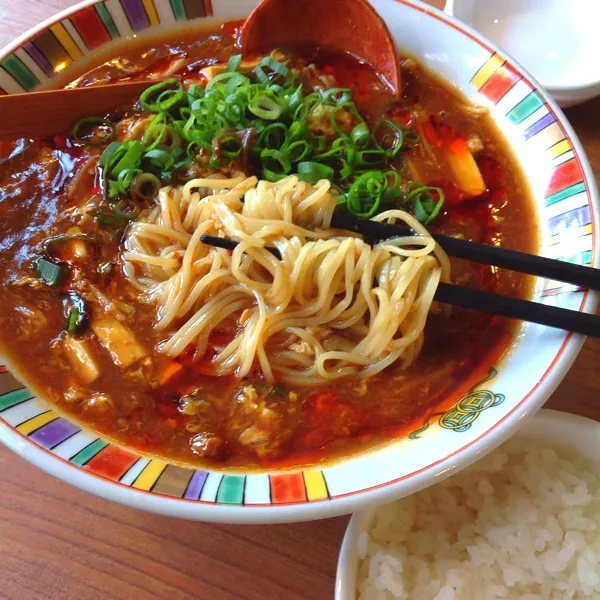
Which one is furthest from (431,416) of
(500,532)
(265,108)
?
(265,108)

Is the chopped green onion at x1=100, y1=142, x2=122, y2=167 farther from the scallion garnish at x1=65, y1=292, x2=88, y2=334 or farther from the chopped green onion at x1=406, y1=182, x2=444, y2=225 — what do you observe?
the chopped green onion at x1=406, y1=182, x2=444, y2=225

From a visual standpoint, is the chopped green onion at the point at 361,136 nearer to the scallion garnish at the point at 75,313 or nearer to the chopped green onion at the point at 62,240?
the chopped green onion at the point at 62,240

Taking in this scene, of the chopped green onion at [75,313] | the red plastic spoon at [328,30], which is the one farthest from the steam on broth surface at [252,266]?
the red plastic spoon at [328,30]

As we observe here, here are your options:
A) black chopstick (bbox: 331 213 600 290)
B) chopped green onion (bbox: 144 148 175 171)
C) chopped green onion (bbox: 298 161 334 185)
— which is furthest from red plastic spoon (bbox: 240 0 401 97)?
black chopstick (bbox: 331 213 600 290)

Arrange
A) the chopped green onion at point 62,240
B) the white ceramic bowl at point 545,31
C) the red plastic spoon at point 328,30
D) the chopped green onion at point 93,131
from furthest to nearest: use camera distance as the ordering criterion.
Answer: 1. the white ceramic bowl at point 545,31
2. the red plastic spoon at point 328,30
3. the chopped green onion at point 93,131
4. the chopped green onion at point 62,240

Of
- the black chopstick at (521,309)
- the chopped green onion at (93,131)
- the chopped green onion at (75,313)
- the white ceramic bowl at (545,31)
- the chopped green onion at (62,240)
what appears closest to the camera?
the black chopstick at (521,309)

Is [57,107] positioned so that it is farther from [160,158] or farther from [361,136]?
[361,136]
